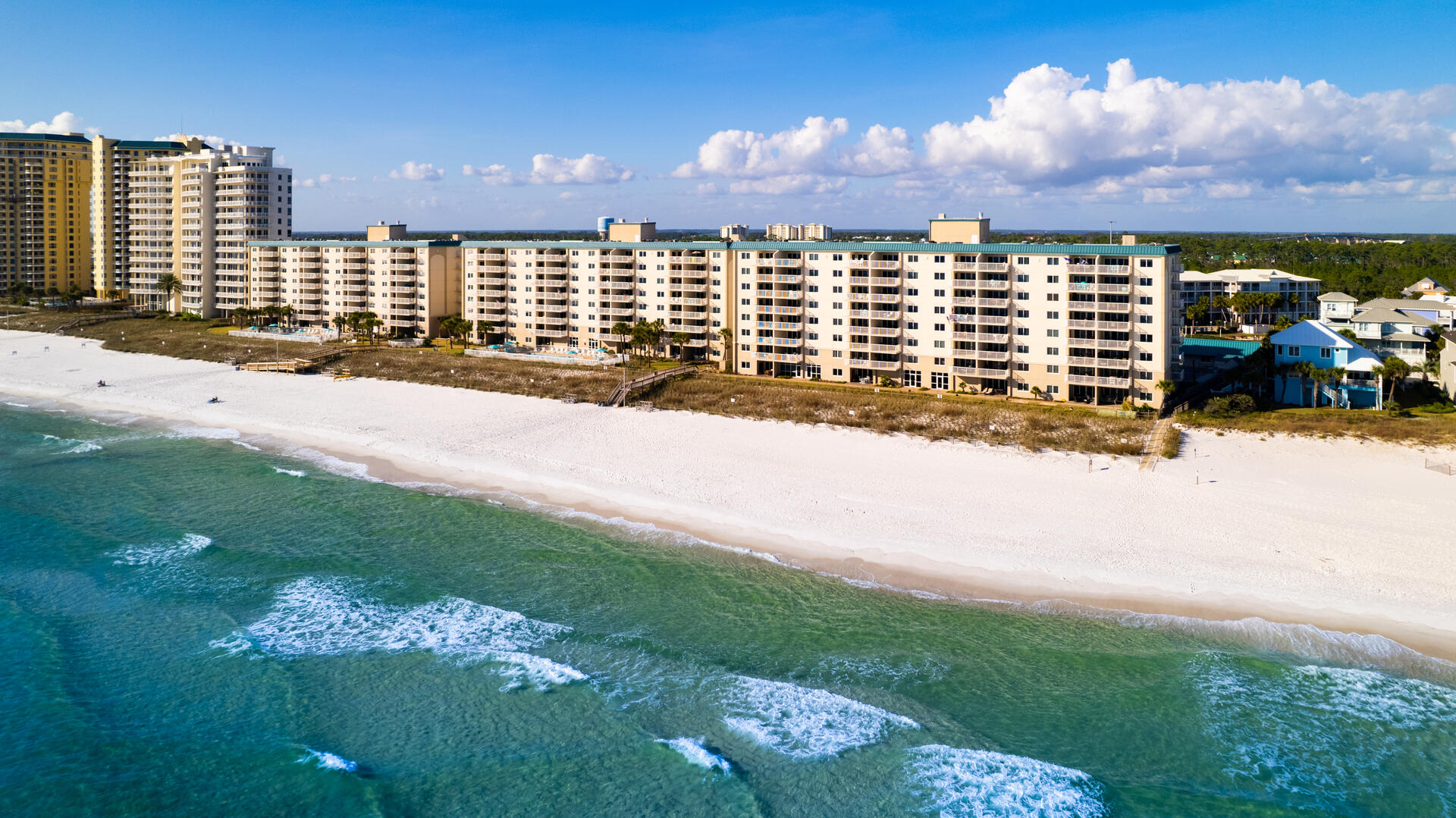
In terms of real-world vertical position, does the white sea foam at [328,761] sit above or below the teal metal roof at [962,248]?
below

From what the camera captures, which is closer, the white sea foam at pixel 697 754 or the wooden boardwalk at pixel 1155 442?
the white sea foam at pixel 697 754

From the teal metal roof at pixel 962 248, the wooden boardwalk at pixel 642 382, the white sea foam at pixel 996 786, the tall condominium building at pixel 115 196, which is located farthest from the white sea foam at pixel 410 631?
the tall condominium building at pixel 115 196

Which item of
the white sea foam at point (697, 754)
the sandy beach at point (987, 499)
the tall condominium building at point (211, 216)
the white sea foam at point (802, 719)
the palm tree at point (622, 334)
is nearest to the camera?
the white sea foam at point (697, 754)

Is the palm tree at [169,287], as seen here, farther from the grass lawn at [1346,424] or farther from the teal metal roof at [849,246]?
the grass lawn at [1346,424]

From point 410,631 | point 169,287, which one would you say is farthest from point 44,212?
point 410,631

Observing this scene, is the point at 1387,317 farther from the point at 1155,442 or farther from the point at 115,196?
the point at 115,196

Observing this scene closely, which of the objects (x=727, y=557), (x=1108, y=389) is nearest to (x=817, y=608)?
(x=727, y=557)

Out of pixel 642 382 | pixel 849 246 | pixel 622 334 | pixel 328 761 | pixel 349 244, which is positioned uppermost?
pixel 349 244
